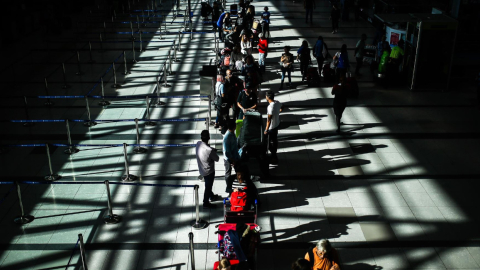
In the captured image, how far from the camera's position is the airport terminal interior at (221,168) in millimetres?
8766

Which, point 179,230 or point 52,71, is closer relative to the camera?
point 179,230

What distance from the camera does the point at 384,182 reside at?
36.0ft

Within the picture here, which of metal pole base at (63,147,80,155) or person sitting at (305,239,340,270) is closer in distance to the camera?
person sitting at (305,239,340,270)

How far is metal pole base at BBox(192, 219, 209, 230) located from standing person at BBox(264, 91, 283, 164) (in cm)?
288

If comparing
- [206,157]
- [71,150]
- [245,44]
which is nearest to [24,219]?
[71,150]

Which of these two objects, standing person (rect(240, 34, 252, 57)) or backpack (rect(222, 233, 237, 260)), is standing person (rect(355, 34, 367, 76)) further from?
backpack (rect(222, 233, 237, 260))

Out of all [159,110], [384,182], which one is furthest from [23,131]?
[384,182]

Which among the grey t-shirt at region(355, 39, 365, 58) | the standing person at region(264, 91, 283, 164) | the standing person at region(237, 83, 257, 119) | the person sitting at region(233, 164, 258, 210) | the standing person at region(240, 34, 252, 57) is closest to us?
the person sitting at region(233, 164, 258, 210)

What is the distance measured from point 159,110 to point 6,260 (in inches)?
296

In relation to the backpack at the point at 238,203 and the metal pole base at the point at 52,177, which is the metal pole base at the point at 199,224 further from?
the metal pole base at the point at 52,177

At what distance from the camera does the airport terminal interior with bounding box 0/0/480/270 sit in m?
8.77

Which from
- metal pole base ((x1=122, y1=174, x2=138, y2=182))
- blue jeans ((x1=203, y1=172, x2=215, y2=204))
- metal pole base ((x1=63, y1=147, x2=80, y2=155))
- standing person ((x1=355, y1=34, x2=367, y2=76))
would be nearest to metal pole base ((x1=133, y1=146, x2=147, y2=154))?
metal pole base ((x1=122, y1=174, x2=138, y2=182))

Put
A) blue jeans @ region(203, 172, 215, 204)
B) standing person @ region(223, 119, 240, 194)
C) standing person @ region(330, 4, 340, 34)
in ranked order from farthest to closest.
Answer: standing person @ region(330, 4, 340, 34), standing person @ region(223, 119, 240, 194), blue jeans @ region(203, 172, 215, 204)

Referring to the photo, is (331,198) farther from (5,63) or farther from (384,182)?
(5,63)
